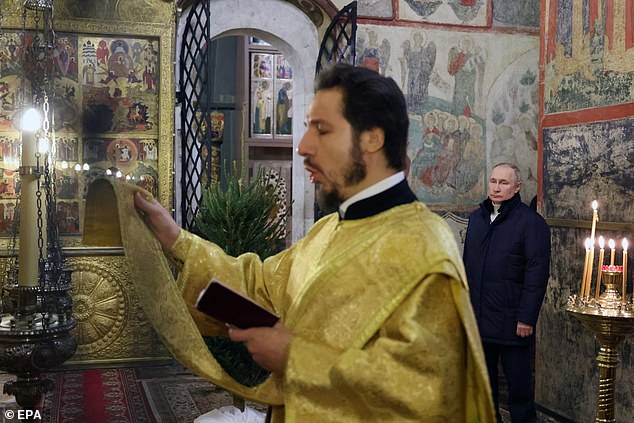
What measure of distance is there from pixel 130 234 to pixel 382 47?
21.0ft

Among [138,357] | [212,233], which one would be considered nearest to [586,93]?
[212,233]

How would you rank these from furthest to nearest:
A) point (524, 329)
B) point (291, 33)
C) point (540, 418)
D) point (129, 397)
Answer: point (291, 33), point (129, 397), point (540, 418), point (524, 329)

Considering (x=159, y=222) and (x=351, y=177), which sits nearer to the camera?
(x=351, y=177)

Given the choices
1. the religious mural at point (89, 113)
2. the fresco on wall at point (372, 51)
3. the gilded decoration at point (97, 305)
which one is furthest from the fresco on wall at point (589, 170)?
the gilded decoration at point (97, 305)

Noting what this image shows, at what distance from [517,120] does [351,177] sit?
716 centimetres

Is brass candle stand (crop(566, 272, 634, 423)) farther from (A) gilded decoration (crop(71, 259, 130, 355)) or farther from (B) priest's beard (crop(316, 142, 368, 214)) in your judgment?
(A) gilded decoration (crop(71, 259, 130, 355))

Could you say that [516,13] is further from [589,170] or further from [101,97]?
[101,97]

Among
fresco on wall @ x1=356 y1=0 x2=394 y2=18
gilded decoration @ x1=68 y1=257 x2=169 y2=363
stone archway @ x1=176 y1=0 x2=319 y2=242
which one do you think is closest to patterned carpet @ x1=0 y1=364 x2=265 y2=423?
gilded decoration @ x1=68 y1=257 x2=169 y2=363

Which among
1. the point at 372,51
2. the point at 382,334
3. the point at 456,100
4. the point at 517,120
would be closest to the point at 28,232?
the point at 382,334

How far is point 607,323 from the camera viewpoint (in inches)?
189

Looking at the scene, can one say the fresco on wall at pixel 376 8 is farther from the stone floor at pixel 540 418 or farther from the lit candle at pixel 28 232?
the lit candle at pixel 28 232

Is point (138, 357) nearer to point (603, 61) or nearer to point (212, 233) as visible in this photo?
point (212, 233)

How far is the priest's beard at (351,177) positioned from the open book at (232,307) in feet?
1.25

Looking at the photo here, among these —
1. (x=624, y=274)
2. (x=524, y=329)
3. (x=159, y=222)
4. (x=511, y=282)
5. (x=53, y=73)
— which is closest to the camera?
(x=159, y=222)
